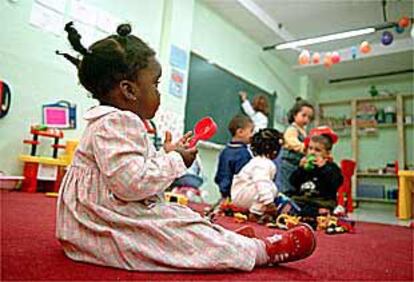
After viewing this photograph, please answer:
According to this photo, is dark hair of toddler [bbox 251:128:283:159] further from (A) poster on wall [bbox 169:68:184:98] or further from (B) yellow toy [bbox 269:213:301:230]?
(A) poster on wall [bbox 169:68:184:98]

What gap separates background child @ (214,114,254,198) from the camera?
2.41 meters

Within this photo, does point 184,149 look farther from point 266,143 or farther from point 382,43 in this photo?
point 382,43

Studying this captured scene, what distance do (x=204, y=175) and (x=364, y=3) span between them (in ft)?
7.30

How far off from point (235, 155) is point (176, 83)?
49.8 inches

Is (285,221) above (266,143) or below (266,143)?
below

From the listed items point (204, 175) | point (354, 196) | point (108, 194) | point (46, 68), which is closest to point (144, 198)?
point (108, 194)

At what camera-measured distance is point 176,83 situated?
136 inches

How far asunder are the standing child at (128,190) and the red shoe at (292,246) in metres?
0.03

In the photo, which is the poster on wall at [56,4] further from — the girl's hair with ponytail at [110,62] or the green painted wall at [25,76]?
the girl's hair with ponytail at [110,62]

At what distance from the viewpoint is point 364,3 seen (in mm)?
3713

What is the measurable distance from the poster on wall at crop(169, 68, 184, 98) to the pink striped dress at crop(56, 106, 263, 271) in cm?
271

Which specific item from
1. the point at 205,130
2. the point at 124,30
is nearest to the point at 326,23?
the point at 205,130

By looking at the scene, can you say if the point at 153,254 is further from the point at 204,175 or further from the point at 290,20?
the point at 290,20

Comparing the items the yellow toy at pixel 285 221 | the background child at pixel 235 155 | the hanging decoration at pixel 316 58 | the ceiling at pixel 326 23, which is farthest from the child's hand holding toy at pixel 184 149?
the hanging decoration at pixel 316 58
